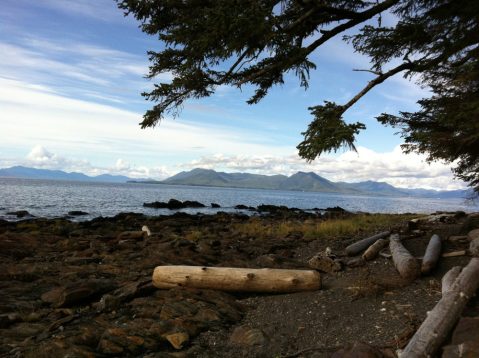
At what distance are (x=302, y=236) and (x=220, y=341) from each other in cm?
1224

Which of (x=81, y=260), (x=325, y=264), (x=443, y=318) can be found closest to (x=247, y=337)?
(x=443, y=318)

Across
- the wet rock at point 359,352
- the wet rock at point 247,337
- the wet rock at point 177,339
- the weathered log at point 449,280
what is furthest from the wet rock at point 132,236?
the weathered log at point 449,280

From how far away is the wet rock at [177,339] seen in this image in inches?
250

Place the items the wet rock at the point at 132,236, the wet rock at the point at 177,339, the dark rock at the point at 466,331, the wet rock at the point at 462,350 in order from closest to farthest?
the wet rock at the point at 462,350 → the dark rock at the point at 466,331 → the wet rock at the point at 177,339 → the wet rock at the point at 132,236

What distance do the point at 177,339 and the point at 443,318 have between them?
4147 mm

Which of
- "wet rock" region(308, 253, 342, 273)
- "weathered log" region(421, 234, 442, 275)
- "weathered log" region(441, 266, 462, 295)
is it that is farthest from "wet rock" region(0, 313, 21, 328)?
"weathered log" region(421, 234, 442, 275)

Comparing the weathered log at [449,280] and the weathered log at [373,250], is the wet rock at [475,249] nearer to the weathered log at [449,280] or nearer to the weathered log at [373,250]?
the weathered log at [449,280]

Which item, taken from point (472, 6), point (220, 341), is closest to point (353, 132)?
point (472, 6)

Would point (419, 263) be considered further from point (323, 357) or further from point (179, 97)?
point (179, 97)

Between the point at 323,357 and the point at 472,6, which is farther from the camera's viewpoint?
the point at 472,6

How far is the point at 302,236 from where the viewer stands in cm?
1838

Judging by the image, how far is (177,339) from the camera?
6457 mm

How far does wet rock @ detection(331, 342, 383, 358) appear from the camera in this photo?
204 inches

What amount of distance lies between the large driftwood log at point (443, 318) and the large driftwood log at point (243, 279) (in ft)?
10.4
